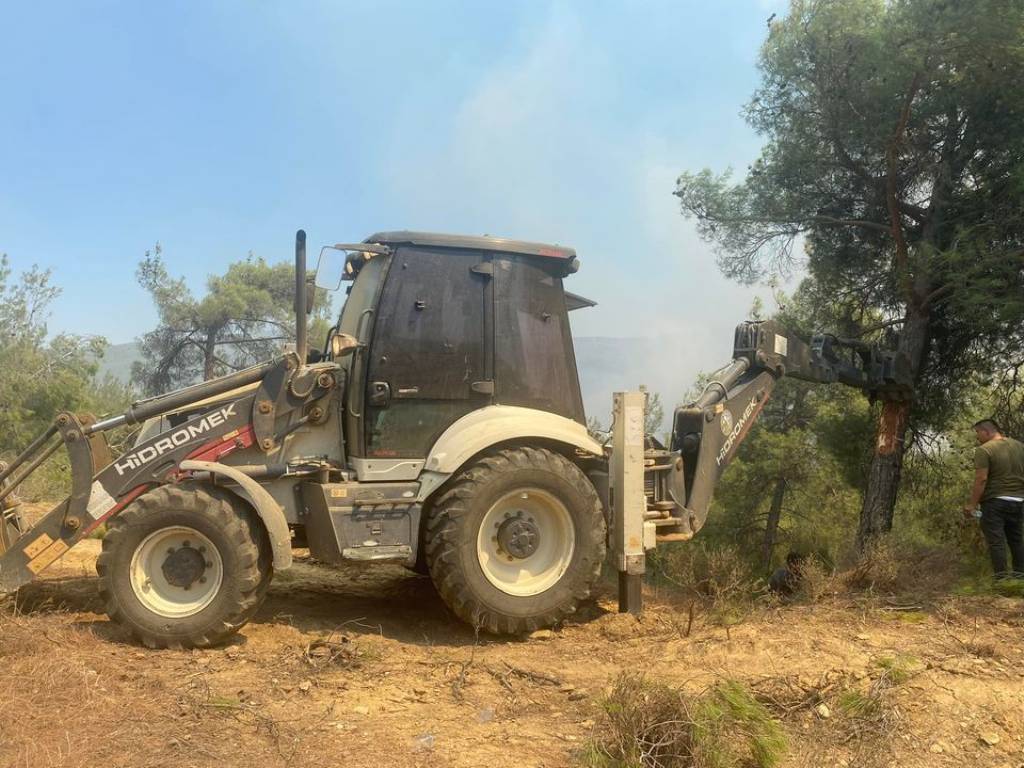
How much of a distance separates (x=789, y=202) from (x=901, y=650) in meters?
6.30

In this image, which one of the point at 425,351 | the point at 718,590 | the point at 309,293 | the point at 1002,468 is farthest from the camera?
the point at 1002,468

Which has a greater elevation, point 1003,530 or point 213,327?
point 213,327

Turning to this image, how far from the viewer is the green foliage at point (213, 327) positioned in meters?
19.2

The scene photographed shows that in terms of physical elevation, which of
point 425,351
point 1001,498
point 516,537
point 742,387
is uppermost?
point 425,351

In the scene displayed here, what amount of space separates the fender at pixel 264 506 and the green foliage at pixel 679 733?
233 cm

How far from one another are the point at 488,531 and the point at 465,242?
204 cm

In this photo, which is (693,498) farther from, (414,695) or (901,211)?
(901,211)

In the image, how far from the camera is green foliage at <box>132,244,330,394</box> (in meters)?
19.2

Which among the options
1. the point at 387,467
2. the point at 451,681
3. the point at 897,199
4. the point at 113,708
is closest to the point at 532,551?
the point at 387,467

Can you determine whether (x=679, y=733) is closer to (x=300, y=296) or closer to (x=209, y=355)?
(x=300, y=296)

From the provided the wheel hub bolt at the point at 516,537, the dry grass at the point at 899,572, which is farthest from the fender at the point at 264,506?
the dry grass at the point at 899,572

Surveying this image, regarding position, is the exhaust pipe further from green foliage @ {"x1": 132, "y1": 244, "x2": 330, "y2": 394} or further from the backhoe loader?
green foliage @ {"x1": 132, "y1": 244, "x2": 330, "y2": 394}

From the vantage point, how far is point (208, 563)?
523cm

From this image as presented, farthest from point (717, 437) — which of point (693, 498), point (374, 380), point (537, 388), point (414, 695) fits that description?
point (414, 695)
